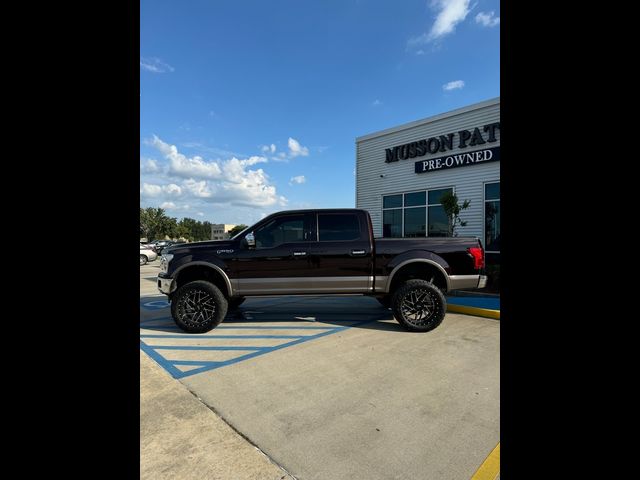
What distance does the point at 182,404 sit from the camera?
10.1 feet

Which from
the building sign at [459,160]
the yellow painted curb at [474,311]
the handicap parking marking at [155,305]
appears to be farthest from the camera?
the building sign at [459,160]

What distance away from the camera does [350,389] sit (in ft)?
10.9

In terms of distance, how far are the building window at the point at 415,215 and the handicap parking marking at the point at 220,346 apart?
26.5ft

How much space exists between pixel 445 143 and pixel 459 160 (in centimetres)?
93

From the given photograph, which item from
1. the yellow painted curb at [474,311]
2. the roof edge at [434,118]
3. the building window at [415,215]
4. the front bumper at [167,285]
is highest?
the roof edge at [434,118]

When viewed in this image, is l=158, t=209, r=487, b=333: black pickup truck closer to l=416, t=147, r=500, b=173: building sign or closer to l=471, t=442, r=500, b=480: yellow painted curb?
l=471, t=442, r=500, b=480: yellow painted curb

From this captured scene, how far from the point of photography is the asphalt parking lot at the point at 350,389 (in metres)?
2.35

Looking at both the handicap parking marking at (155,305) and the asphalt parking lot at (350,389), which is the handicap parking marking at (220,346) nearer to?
the asphalt parking lot at (350,389)

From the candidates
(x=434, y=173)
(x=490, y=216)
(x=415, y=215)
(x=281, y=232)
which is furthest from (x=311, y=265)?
(x=434, y=173)

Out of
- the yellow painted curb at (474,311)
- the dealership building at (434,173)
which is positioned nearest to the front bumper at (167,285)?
the yellow painted curb at (474,311)
